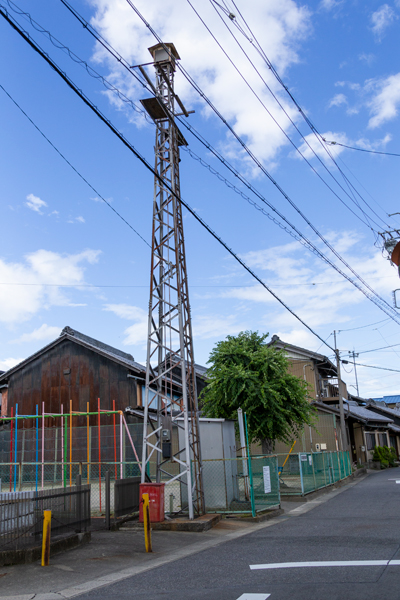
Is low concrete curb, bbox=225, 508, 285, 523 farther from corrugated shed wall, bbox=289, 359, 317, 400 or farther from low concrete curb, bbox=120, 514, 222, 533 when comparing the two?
corrugated shed wall, bbox=289, 359, 317, 400

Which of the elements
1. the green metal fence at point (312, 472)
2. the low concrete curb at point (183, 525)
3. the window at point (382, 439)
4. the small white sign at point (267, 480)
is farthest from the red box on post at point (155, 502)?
the window at point (382, 439)

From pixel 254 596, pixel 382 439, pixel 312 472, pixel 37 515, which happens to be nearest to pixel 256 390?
pixel 312 472

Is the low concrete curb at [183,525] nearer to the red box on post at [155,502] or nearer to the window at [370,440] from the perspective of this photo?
the red box on post at [155,502]

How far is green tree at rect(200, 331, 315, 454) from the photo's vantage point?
72.9ft

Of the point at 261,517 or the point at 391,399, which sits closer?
the point at 261,517

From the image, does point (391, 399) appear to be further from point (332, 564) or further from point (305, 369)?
point (332, 564)

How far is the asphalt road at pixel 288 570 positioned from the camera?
254 inches

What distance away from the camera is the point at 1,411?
32031 millimetres

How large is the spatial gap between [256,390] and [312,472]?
3997 mm

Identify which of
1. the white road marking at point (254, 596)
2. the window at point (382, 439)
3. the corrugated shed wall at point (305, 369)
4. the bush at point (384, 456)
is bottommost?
the bush at point (384, 456)

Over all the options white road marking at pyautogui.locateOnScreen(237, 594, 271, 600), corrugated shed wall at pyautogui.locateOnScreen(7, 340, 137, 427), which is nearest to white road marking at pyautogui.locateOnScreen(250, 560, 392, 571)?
white road marking at pyautogui.locateOnScreen(237, 594, 271, 600)

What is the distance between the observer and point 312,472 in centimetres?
2134

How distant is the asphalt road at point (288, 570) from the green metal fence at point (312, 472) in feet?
21.6

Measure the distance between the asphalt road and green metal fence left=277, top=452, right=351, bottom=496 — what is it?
6.59m
